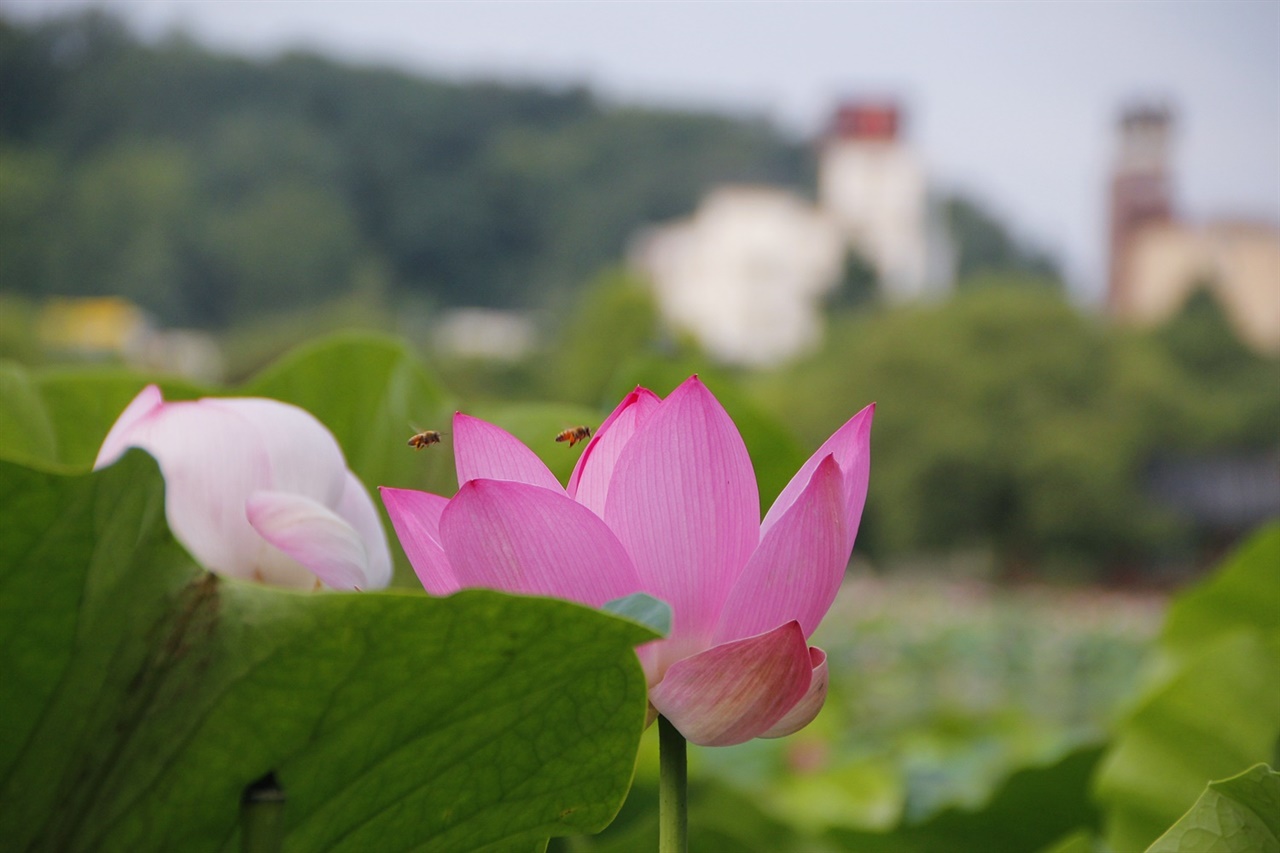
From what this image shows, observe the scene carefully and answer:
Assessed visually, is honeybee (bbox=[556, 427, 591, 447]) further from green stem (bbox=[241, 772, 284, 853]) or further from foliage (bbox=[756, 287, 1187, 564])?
foliage (bbox=[756, 287, 1187, 564])

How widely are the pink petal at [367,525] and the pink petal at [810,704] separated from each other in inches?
2.8

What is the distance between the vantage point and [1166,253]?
21000 mm

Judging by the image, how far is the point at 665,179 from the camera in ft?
105

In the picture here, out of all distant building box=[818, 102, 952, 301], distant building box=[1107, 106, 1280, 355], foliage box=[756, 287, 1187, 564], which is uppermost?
distant building box=[818, 102, 952, 301]

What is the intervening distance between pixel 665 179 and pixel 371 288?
891 centimetres

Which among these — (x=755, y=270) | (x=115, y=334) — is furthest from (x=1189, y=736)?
(x=755, y=270)

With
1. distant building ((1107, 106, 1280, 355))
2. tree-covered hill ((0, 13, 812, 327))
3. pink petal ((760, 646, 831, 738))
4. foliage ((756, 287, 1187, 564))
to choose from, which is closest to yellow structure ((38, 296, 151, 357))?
tree-covered hill ((0, 13, 812, 327))

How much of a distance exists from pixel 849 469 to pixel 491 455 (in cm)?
5

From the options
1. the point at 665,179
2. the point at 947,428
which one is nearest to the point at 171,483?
the point at 947,428

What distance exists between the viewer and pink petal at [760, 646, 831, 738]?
150 millimetres

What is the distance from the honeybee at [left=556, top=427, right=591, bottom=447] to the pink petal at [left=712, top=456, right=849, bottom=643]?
0.27ft

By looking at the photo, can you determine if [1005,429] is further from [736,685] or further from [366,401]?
[736,685]

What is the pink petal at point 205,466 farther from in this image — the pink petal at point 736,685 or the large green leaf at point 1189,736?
the large green leaf at point 1189,736

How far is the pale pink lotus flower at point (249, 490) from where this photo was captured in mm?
169
